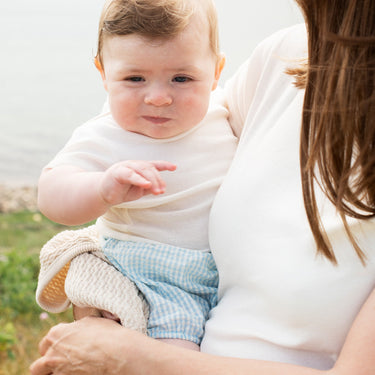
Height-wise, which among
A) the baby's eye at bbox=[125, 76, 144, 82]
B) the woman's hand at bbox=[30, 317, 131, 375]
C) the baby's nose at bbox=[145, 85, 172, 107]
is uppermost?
the baby's eye at bbox=[125, 76, 144, 82]

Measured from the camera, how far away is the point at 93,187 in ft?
4.34

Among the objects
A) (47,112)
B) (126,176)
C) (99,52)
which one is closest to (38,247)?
(47,112)

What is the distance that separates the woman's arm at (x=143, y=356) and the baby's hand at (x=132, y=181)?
0.30 m

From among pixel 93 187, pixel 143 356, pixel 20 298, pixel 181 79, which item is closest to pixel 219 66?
pixel 181 79

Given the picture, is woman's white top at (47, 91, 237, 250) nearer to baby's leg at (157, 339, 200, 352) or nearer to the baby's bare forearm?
the baby's bare forearm

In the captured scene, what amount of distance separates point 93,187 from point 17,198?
3.83 metres

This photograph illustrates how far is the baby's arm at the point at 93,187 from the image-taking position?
1.24 meters

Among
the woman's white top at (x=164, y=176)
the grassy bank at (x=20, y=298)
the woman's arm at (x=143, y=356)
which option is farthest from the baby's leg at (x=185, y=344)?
the grassy bank at (x=20, y=298)

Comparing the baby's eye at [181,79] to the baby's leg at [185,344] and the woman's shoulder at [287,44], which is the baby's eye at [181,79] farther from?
the baby's leg at [185,344]

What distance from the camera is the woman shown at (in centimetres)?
108

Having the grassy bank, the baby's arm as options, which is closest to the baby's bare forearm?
the baby's arm

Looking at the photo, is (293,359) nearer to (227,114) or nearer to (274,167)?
(274,167)

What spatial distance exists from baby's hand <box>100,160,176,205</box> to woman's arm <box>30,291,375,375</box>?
0.30m

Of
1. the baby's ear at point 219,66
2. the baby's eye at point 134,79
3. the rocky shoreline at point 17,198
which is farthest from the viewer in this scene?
the rocky shoreline at point 17,198
